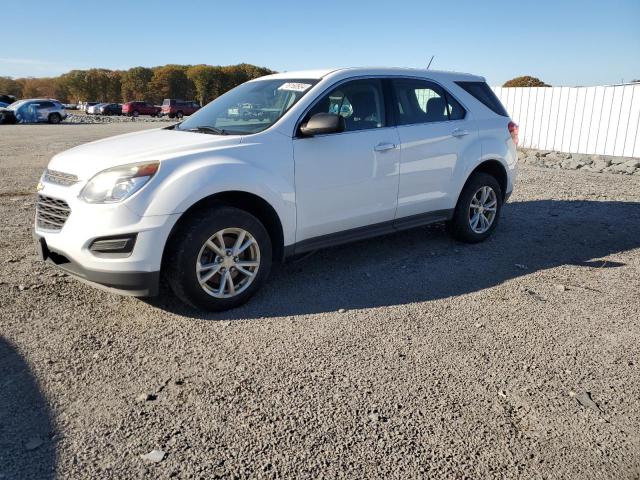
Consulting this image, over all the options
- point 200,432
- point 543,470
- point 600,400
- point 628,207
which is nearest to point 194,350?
point 200,432

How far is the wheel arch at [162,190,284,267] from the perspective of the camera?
3.76 metres

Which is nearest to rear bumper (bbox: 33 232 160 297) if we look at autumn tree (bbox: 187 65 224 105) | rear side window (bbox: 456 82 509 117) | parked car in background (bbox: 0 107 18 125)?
rear side window (bbox: 456 82 509 117)

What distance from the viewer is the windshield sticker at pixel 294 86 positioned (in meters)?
4.54

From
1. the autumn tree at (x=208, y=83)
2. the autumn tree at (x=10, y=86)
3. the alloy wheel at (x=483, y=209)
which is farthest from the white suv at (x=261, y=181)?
the autumn tree at (x=10, y=86)

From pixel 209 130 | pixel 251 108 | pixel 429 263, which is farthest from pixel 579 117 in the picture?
pixel 209 130

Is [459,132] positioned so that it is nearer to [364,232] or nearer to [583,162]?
[364,232]

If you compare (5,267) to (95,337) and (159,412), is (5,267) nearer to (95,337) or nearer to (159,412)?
(95,337)

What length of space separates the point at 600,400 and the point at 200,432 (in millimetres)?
2217

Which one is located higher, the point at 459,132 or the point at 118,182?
the point at 459,132

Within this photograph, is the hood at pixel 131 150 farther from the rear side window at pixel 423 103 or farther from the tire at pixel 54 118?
the tire at pixel 54 118

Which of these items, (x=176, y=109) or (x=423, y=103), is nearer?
(x=423, y=103)

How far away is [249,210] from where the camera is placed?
164 inches

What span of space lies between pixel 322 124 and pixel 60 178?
202 cm

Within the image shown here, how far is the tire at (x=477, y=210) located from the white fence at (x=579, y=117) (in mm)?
9800
